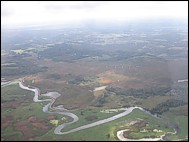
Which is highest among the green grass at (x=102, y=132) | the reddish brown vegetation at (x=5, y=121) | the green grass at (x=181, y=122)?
the reddish brown vegetation at (x=5, y=121)

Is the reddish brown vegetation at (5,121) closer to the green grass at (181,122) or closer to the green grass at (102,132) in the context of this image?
the green grass at (102,132)

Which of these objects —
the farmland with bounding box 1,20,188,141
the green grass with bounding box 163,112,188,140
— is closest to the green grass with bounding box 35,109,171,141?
the farmland with bounding box 1,20,188,141

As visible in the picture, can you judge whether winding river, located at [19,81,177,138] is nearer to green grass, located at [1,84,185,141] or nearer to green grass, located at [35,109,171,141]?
green grass, located at [1,84,185,141]

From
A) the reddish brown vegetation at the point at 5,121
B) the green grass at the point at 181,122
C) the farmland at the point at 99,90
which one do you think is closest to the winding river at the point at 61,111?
A: the farmland at the point at 99,90

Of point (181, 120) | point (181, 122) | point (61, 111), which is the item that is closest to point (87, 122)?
point (61, 111)

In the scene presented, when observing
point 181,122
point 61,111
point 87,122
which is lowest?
point 181,122

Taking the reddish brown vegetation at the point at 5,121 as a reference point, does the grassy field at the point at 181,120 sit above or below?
below

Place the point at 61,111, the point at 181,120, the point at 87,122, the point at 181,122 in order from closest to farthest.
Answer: the point at 181,122 < the point at 181,120 < the point at 87,122 < the point at 61,111

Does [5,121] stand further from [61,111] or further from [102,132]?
[102,132]

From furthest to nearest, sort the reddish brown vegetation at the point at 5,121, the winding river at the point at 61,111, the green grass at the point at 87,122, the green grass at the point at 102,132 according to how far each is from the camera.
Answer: the reddish brown vegetation at the point at 5,121, the winding river at the point at 61,111, the green grass at the point at 87,122, the green grass at the point at 102,132

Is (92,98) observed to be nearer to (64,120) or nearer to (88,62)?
(64,120)

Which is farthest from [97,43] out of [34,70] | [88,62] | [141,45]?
[34,70]
